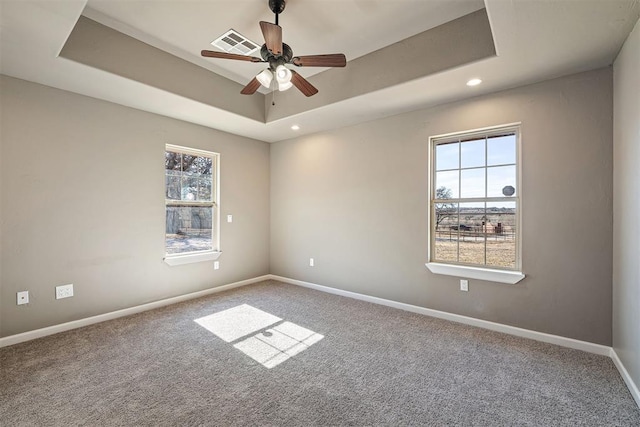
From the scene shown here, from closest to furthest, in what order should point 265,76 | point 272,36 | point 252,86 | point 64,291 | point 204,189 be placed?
point 272,36
point 265,76
point 252,86
point 64,291
point 204,189

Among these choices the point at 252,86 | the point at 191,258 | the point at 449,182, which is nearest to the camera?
the point at 252,86

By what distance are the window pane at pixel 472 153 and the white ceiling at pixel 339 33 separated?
1.80 ft

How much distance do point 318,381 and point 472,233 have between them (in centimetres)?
231

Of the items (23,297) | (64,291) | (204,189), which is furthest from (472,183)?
(23,297)

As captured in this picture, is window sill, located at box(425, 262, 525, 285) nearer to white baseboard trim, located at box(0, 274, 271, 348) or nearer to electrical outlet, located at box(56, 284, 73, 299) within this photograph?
white baseboard trim, located at box(0, 274, 271, 348)

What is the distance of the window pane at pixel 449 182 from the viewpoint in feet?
11.0

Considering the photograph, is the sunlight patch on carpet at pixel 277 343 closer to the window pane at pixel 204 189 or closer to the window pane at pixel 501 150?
the window pane at pixel 204 189

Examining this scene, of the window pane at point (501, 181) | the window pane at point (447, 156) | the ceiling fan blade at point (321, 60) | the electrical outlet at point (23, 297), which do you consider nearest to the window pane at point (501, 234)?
the window pane at point (501, 181)

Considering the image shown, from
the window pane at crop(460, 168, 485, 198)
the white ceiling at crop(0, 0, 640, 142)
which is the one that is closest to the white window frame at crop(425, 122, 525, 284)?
the window pane at crop(460, 168, 485, 198)

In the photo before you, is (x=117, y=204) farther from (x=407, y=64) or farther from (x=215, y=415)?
(x=407, y=64)

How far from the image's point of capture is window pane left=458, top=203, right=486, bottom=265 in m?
3.15

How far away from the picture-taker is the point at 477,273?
3.05 meters

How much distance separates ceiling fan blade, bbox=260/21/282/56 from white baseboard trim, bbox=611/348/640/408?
3.41 m

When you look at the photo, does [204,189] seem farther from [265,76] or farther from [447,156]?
[447,156]
